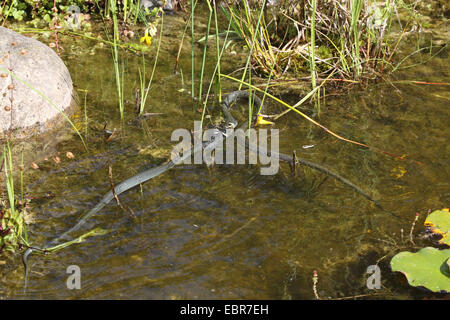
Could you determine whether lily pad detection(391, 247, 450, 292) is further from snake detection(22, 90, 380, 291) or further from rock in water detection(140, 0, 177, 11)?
rock in water detection(140, 0, 177, 11)

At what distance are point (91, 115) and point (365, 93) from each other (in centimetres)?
223

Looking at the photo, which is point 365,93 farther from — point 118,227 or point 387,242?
point 118,227

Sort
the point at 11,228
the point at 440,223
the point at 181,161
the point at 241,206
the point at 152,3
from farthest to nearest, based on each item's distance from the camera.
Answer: the point at 152,3 → the point at 181,161 → the point at 241,206 → the point at 440,223 → the point at 11,228

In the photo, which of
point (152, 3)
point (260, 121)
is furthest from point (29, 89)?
point (152, 3)

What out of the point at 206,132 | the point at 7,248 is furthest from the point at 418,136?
the point at 7,248

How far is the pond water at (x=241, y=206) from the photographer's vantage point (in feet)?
9.08

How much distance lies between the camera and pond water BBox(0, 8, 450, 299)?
2768 millimetres

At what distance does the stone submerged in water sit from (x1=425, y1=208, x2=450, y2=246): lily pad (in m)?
2.57

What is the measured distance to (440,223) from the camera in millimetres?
3012

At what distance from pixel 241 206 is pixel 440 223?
3.69 feet

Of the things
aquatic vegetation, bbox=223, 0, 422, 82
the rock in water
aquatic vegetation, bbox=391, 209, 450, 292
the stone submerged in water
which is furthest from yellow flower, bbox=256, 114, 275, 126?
the rock in water

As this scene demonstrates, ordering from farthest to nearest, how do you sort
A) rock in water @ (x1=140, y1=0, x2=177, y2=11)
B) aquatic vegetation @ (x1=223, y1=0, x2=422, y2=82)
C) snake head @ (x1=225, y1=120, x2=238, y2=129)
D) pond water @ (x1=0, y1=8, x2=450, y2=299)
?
1. rock in water @ (x1=140, y1=0, x2=177, y2=11)
2. aquatic vegetation @ (x1=223, y1=0, x2=422, y2=82)
3. snake head @ (x1=225, y1=120, x2=238, y2=129)
4. pond water @ (x1=0, y1=8, x2=450, y2=299)

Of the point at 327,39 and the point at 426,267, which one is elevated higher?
the point at 327,39

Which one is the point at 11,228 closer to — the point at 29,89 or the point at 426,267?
the point at 29,89
